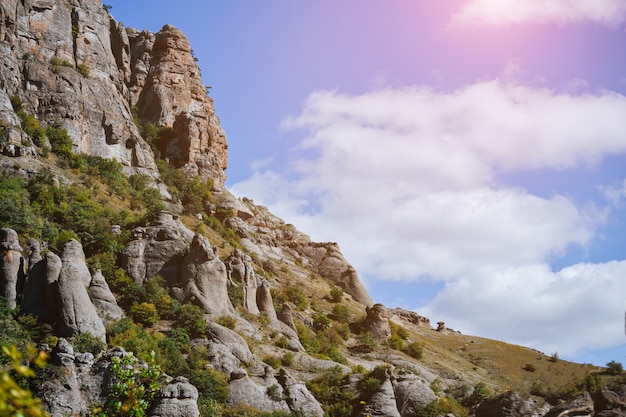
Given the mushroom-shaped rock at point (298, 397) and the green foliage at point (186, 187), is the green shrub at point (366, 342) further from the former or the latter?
the green foliage at point (186, 187)

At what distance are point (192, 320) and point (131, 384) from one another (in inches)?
565

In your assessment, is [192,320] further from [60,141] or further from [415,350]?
A: [60,141]

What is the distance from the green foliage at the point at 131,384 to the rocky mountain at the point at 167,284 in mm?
131

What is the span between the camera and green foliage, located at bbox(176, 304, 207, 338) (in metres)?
49.6

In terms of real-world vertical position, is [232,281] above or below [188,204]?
below

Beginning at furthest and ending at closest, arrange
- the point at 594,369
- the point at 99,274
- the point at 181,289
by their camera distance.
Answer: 1. the point at 594,369
2. the point at 181,289
3. the point at 99,274

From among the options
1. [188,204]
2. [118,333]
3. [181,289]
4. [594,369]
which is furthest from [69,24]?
[594,369]

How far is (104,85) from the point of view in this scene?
301 feet

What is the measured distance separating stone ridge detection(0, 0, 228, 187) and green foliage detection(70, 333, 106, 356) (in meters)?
28.8

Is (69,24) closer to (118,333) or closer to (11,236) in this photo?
(11,236)

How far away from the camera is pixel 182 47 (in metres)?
114

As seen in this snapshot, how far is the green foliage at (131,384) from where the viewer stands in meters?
35.5

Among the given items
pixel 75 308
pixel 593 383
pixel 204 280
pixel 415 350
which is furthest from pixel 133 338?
pixel 593 383

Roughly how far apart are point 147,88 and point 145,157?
838 inches
